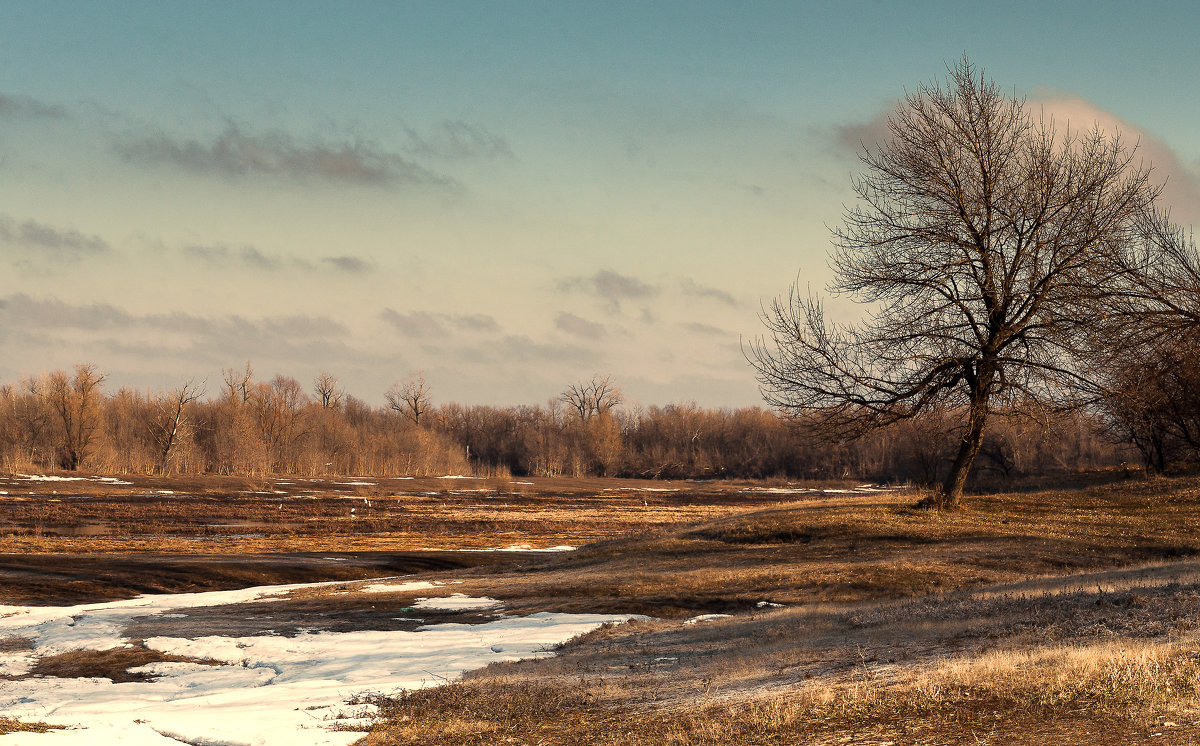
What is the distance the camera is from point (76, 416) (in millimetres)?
93000

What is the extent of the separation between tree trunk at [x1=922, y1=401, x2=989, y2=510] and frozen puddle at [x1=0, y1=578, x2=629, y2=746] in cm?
1378

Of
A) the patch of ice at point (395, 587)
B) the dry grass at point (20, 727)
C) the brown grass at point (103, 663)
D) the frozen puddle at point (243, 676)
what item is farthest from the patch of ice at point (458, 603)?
the dry grass at point (20, 727)

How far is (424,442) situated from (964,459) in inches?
3594

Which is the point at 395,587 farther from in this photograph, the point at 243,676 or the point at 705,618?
the point at 243,676

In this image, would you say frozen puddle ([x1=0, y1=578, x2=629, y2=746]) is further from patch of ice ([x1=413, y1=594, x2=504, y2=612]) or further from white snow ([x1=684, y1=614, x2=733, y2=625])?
white snow ([x1=684, y1=614, x2=733, y2=625])

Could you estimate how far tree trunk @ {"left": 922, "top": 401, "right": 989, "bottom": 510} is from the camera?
1029 inches

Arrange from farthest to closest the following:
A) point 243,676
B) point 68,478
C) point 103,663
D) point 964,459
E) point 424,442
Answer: point 424,442, point 68,478, point 964,459, point 103,663, point 243,676

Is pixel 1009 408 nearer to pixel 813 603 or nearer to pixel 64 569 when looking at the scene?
pixel 813 603

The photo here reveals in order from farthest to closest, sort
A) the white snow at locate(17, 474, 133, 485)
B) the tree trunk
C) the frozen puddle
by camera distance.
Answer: the white snow at locate(17, 474, 133, 485), the tree trunk, the frozen puddle

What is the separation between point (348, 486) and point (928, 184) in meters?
69.2

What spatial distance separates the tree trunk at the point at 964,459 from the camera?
2614cm

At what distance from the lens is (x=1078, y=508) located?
2850cm

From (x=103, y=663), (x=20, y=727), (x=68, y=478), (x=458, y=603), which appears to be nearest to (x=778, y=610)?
(x=458, y=603)

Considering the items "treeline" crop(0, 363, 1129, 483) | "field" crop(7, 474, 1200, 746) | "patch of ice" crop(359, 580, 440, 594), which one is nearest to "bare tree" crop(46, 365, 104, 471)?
"treeline" crop(0, 363, 1129, 483)
